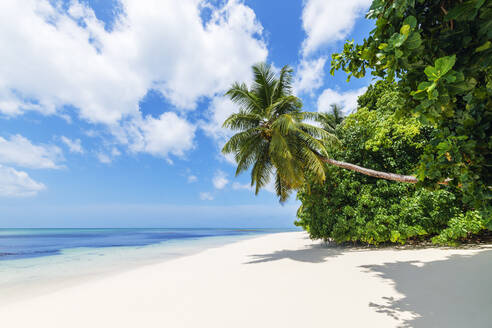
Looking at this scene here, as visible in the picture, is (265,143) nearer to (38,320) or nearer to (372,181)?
(372,181)

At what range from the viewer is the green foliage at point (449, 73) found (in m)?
1.46

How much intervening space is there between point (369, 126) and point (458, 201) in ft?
12.9

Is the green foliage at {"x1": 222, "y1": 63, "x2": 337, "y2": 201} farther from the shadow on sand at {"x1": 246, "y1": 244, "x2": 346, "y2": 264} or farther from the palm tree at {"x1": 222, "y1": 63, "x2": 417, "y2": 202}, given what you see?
the shadow on sand at {"x1": 246, "y1": 244, "x2": 346, "y2": 264}

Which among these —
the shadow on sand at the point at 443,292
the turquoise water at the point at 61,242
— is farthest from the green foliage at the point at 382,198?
the turquoise water at the point at 61,242

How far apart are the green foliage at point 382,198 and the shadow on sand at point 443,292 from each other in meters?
1.82

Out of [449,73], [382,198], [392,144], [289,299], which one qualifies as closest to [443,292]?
[289,299]

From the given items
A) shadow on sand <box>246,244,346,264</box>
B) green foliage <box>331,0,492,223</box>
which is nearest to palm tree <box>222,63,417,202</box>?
shadow on sand <box>246,244,346,264</box>

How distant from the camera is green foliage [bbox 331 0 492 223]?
4.78 feet

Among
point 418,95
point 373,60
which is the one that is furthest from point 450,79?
point 373,60

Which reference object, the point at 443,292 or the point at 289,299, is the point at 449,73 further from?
the point at 443,292

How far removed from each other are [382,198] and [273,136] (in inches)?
193

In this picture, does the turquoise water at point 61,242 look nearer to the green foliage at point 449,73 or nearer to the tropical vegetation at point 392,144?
the tropical vegetation at point 392,144

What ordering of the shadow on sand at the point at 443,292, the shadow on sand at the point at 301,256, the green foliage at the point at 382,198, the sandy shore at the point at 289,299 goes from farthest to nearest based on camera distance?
the green foliage at the point at 382,198, the shadow on sand at the point at 301,256, the sandy shore at the point at 289,299, the shadow on sand at the point at 443,292

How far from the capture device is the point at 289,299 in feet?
12.5
